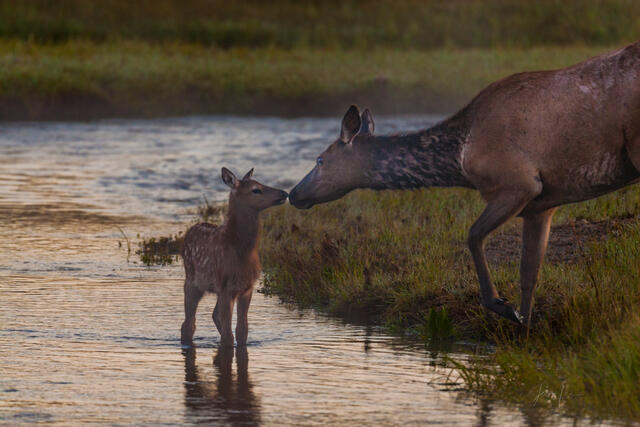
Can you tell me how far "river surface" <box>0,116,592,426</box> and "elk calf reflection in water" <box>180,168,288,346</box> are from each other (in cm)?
25

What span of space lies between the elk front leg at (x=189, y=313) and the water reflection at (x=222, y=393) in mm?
319

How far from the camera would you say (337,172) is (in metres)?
11.1

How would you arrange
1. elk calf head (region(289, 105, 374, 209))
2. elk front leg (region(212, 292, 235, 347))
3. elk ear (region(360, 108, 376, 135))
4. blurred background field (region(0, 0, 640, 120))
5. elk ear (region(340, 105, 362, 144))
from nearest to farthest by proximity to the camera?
1. elk front leg (region(212, 292, 235, 347))
2. elk ear (region(340, 105, 362, 144))
3. elk calf head (region(289, 105, 374, 209))
4. elk ear (region(360, 108, 376, 135))
5. blurred background field (region(0, 0, 640, 120))

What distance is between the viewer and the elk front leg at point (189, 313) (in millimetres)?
10453

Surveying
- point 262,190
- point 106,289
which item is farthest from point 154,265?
point 262,190

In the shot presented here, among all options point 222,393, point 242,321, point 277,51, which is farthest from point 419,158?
point 277,51

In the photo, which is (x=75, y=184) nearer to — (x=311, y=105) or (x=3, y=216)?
(x=3, y=216)

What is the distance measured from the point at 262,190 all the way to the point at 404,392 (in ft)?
8.92

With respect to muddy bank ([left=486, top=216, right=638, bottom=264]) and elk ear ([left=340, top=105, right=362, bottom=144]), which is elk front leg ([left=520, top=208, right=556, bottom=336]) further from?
elk ear ([left=340, top=105, right=362, bottom=144])

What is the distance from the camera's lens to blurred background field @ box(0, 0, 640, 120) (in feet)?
113

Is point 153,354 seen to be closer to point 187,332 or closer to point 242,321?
point 187,332

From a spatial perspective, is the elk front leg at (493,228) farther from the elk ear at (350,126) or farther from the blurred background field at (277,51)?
the blurred background field at (277,51)

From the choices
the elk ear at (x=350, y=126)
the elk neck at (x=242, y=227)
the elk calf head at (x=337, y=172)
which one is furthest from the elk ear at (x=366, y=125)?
the elk neck at (x=242, y=227)

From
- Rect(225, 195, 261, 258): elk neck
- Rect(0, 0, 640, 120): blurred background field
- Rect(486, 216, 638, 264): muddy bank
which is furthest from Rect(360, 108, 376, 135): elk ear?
Rect(0, 0, 640, 120): blurred background field
